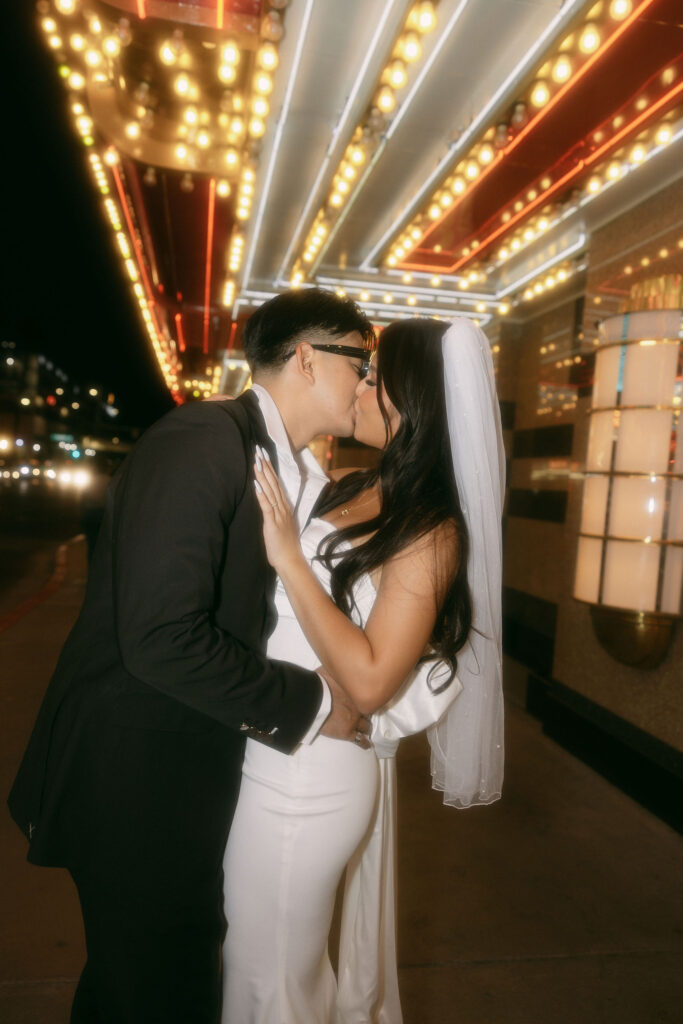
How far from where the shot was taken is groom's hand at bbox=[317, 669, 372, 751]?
1624 millimetres

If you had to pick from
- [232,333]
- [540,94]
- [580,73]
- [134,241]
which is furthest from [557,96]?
[232,333]

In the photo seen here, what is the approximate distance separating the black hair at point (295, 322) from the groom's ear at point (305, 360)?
21 mm

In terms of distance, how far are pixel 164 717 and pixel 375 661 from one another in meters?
0.49

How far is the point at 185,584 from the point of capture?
1363mm

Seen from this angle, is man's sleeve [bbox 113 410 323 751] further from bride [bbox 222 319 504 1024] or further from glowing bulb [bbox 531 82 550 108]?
glowing bulb [bbox 531 82 550 108]

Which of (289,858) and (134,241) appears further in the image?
(134,241)

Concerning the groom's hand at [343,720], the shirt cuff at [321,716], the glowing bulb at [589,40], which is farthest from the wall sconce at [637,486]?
the shirt cuff at [321,716]

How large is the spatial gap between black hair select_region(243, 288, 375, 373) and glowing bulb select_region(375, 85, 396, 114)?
7.98 ft

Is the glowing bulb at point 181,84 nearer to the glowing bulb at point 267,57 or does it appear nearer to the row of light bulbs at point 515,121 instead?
the glowing bulb at point 267,57

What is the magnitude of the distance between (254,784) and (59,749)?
0.47 m

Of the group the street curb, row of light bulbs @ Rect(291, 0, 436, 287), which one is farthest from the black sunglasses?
the street curb

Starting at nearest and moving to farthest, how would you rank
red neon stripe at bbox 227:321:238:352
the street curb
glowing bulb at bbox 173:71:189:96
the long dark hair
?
1. the long dark hair
2. glowing bulb at bbox 173:71:189:96
3. the street curb
4. red neon stripe at bbox 227:321:238:352

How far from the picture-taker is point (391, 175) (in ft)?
16.1

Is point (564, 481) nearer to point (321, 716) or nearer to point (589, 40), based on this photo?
point (589, 40)
